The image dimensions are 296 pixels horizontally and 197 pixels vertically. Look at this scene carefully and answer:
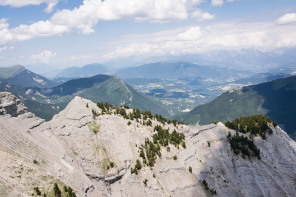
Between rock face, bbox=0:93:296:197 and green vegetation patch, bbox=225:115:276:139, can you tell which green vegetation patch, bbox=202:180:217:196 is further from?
green vegetation patch, bbox=225:115:276:139

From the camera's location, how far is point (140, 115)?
11400cm

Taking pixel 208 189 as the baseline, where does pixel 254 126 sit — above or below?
above

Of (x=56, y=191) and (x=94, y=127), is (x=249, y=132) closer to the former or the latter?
(x=94, y=127)

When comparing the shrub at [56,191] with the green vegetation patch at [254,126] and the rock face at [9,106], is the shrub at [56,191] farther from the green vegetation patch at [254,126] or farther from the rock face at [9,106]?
the green vegetation patch at [254,126]

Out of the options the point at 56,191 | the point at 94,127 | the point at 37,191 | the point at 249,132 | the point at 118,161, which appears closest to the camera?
the point at 37,191

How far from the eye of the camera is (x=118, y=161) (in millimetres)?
80000

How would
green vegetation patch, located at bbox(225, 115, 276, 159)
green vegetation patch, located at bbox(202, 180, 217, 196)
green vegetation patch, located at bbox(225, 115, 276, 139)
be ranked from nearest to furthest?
green vegetation patch, located at bbox(202, 180, 217, 196)
green vegetation patch, located at bbox(225, 115, 276, 159)
green vegetation patch, located at bbox(225, 115, 276, 139)

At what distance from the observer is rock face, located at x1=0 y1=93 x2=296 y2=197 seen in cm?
6203

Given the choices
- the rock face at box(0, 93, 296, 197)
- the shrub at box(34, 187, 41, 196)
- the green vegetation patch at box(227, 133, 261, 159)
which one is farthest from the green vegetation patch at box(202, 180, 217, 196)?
the shrub at box(34, 187, 41, 196)

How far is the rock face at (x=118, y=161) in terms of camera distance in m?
62.0

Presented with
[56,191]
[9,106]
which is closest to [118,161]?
[56,191]

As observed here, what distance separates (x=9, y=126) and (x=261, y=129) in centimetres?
12443

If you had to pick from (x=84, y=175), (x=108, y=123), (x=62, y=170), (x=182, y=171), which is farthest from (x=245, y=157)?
(x=62, y=170)

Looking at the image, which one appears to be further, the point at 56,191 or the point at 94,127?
the point at 94,127
